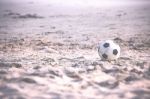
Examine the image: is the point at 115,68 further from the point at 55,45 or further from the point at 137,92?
the point at 55,45

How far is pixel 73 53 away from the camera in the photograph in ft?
28.7

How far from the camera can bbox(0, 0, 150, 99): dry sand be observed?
5.04m

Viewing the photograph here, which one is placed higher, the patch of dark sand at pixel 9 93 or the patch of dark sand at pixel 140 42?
the patch of dark sand at pixel 140 42

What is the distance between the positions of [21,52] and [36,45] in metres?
1.02

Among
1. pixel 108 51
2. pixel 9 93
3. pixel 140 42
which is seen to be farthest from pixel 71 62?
pixel 140 42

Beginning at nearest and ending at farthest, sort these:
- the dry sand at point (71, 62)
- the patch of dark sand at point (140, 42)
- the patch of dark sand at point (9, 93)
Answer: the patch of dark sand at point (9, 93)
the dry sand at point (71, 62)
the patch of dark sand at point (140, 42)

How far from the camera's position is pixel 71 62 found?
24.5ft


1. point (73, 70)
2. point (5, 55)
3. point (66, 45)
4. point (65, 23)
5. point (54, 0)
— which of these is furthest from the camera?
point (54, 0)

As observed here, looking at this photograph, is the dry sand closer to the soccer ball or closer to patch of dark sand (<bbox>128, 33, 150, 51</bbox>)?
patch of dark sand (<bbox>128, 33, 150, 51</bbox>)

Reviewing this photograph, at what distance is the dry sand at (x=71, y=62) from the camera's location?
5035mm

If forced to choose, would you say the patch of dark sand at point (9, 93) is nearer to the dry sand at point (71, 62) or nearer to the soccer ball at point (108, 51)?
the dry sand at point (71, 62)

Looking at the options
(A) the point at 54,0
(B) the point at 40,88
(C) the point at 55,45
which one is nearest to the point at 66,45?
(C) the point at 55,45

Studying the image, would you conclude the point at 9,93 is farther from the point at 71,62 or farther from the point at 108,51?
the point at 108,51

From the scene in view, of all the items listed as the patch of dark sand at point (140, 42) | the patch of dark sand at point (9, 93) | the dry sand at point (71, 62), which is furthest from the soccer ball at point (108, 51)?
the patch of dark sand at point (9, 93)
